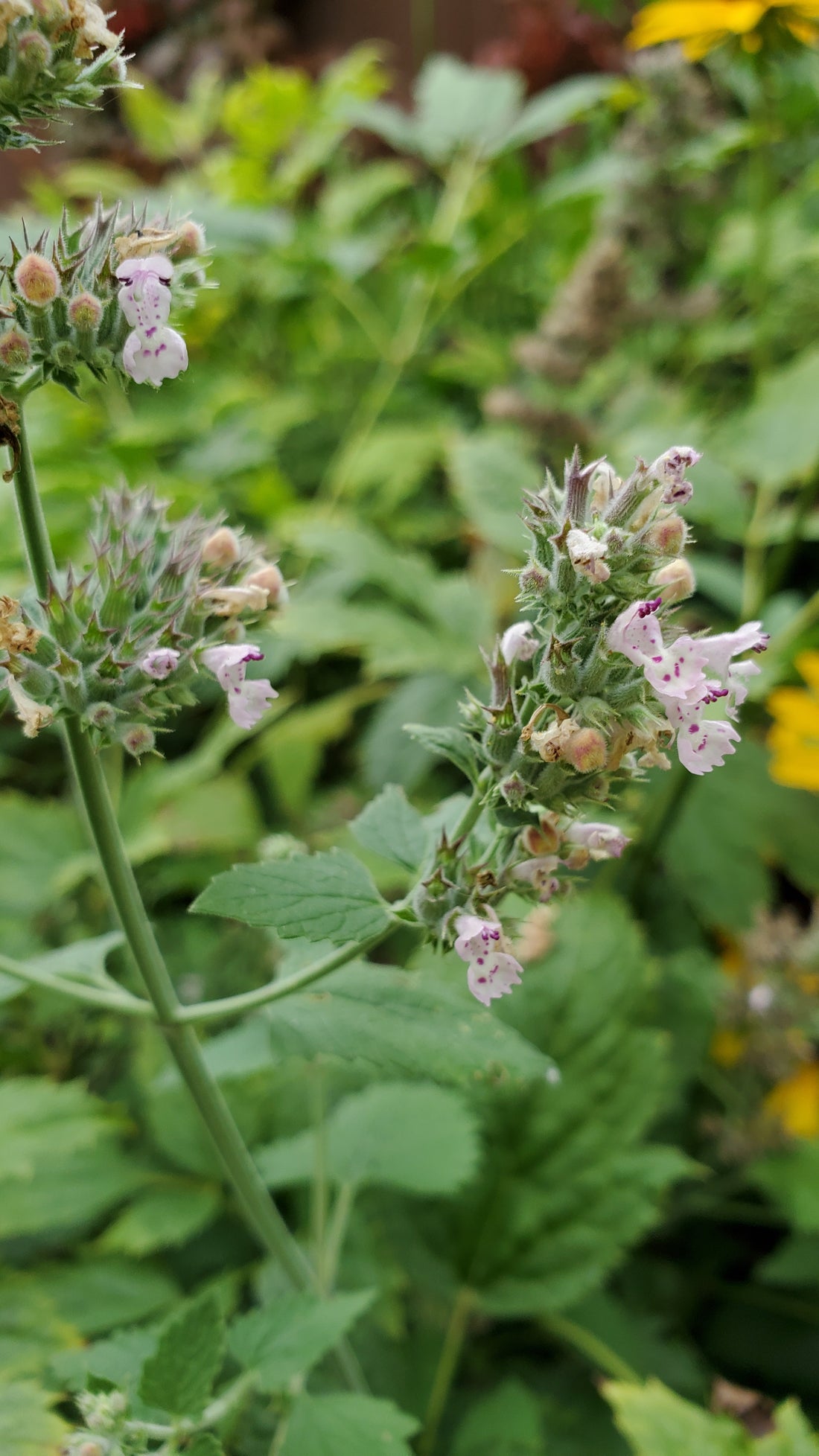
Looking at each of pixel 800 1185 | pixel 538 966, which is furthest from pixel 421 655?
pixel 800 1185

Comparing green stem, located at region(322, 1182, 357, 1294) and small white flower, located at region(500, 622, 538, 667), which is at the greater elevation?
small white flower, located at region(500, 622, 538, 667)

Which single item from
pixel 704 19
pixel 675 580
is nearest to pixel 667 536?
pixel 675 580

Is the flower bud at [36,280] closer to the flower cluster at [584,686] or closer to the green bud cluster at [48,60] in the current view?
the green bud cluster at [48,60]

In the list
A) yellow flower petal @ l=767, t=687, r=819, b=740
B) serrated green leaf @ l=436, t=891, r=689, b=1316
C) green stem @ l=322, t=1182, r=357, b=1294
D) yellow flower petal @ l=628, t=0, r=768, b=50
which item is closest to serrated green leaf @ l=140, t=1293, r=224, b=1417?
green stem @ l=322, t=1182, r=357, b=1294

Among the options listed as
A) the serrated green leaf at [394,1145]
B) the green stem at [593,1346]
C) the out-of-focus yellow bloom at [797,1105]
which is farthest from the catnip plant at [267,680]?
the out-of-focus yellow bloom at [797,1105]

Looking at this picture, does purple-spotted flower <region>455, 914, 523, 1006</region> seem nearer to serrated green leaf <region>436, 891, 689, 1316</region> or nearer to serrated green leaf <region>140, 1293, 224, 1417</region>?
serrated green leaf <region>140, 1293, 224, 1417</region>
